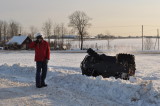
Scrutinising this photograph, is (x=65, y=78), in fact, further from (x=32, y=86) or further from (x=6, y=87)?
(x=6, y=87)

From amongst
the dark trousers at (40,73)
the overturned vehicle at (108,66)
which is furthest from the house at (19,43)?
the dark trousers at (40,73)

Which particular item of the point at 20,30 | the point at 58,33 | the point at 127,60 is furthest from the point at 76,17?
the point at 127,60

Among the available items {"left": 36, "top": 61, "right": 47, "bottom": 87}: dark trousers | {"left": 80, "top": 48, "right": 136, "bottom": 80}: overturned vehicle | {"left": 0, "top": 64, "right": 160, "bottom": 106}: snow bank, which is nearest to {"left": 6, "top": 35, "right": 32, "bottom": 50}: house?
{"left": 80, "top": 48, "right": 136, "bottom": 80}: overturned vehicle

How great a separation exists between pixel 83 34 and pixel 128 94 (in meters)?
71.1

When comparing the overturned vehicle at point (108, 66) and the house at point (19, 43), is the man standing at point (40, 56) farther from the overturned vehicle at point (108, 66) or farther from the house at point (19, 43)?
the house at point (19, 43)

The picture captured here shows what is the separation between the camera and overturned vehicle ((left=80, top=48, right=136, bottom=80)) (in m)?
12.4

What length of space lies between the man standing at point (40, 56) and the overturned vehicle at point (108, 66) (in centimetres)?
304

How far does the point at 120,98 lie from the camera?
8281 mm

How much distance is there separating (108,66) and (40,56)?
3482 millimetres

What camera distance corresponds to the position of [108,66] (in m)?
12.4

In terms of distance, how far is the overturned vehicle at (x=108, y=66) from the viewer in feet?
40.7

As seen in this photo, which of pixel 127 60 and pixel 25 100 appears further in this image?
pixel 127 60

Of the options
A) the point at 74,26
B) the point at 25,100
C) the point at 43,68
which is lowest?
the point at 25,100

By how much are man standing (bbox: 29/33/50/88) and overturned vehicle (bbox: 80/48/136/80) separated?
304 centimetres
